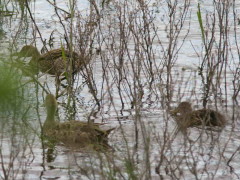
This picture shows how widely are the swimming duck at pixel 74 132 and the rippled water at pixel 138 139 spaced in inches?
3.7

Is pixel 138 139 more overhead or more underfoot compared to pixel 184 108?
more underfoot

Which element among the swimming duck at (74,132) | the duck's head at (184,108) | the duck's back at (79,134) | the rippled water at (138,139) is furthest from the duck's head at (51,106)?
the duck's head at (184,108)

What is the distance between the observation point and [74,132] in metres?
5.84

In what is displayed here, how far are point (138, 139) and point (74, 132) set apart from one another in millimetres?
579

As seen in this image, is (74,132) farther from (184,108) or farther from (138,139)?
(184,108)

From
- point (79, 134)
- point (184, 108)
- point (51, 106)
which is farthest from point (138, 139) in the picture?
point (51, 106)

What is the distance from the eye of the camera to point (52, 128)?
6.35m

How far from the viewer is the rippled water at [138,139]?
484cm

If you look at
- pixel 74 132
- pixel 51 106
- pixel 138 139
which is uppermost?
pixel 51 106

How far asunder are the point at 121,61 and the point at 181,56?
192cm

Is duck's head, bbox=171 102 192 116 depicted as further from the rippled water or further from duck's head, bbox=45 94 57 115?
duck's head, bbox=45 94 57 115

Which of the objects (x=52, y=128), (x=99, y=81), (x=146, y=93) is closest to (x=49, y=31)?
(x=99, y=81)

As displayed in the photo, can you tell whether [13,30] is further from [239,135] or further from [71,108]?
[239,135]

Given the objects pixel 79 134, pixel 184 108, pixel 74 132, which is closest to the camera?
pixel 184 108
